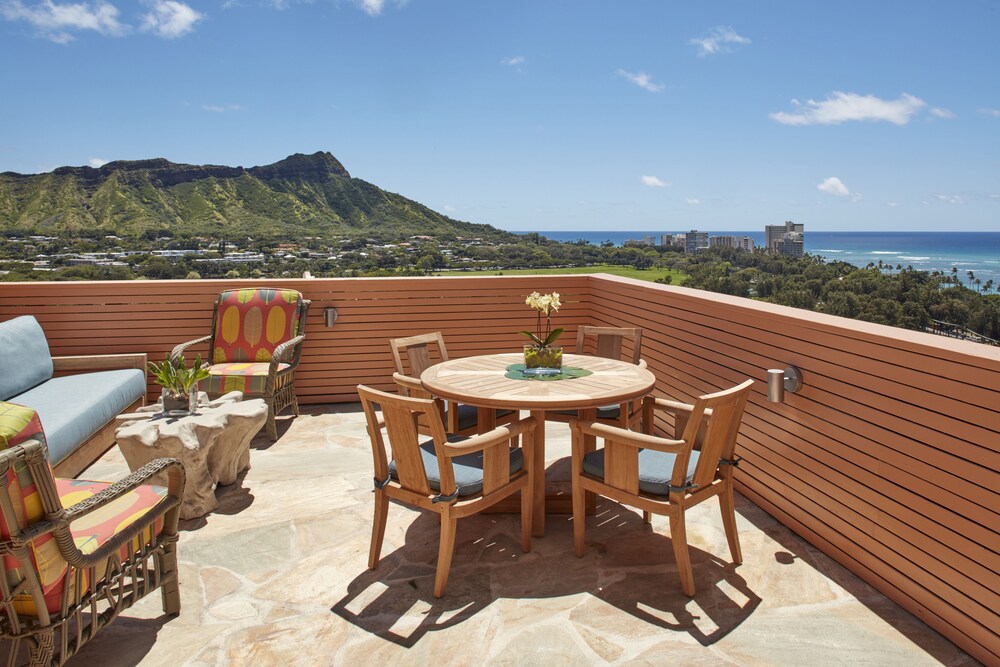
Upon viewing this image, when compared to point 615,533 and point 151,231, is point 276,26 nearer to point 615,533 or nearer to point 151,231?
point 151,231

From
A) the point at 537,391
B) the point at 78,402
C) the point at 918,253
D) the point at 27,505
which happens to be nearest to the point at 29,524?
the point at 27,505

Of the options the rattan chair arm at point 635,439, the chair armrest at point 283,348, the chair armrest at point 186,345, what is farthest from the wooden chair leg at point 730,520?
the chair armrest at point 186,345

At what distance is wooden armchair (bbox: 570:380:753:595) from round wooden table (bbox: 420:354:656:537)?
0.63 ft

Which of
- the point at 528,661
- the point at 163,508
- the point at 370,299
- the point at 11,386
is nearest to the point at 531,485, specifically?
the point at 528,661

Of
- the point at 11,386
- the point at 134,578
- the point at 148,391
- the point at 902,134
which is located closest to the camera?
the point at 134,578

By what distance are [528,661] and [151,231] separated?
41.7ft

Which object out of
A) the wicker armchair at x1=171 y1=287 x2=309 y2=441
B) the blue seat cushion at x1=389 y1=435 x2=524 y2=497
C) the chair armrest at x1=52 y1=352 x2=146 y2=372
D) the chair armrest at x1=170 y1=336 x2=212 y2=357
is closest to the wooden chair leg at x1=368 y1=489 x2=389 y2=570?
the blue seat cushion at x1=389 y1=435 x2=524 y2=497

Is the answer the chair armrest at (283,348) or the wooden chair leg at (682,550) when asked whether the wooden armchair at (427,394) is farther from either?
the chair armrest at (283,348)

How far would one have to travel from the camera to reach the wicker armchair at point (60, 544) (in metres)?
1.60

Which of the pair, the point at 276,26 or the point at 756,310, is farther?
the point at 276,26

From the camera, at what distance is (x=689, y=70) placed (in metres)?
30.7

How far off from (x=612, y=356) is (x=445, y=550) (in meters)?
2.20

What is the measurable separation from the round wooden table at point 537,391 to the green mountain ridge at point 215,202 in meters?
8.76

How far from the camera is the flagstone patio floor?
214cm
